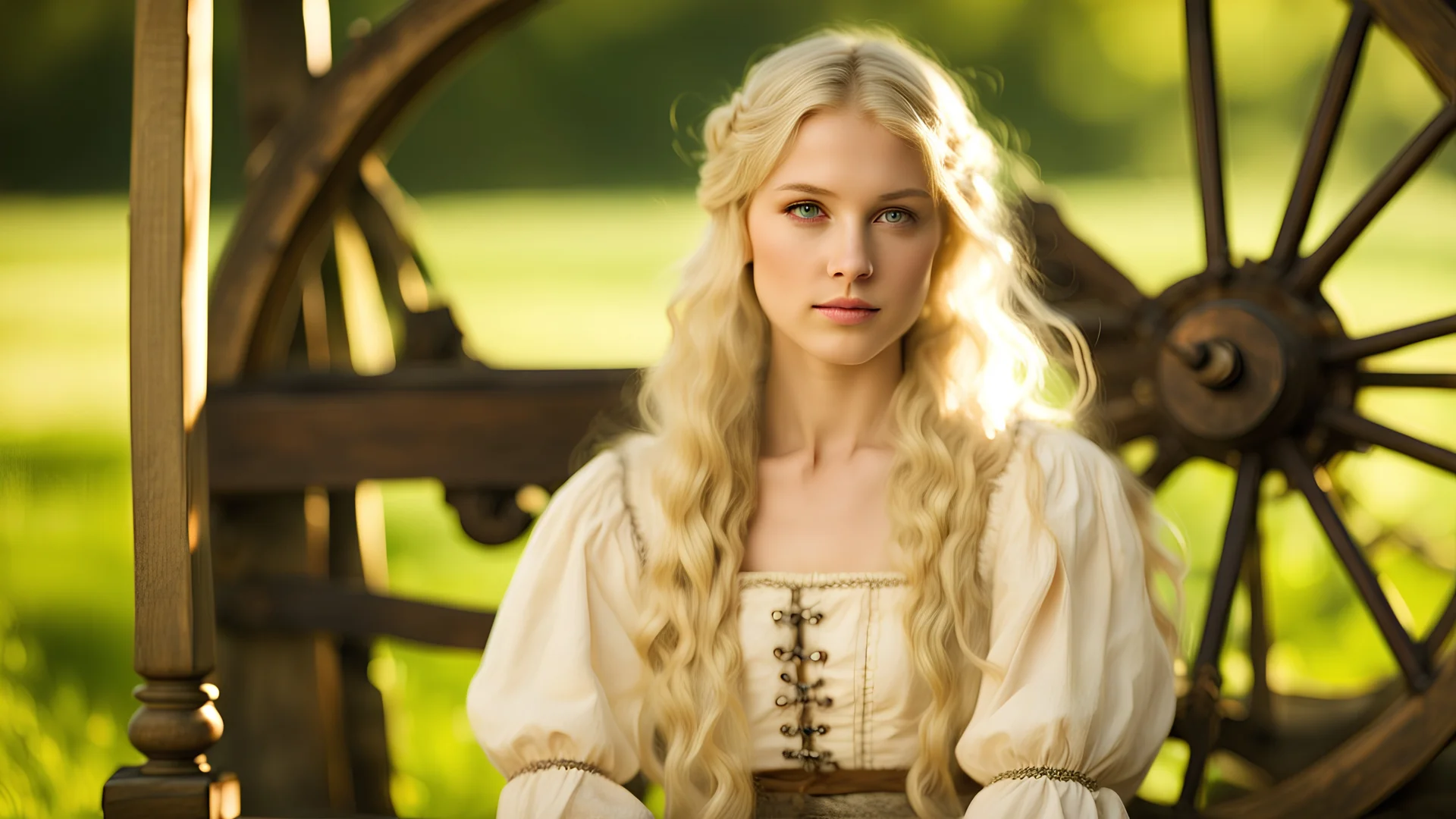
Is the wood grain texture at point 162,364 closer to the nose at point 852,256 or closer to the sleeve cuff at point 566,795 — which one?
the sleeve cuff at point 566,795

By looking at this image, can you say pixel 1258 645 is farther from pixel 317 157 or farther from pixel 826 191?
pixel 317 157

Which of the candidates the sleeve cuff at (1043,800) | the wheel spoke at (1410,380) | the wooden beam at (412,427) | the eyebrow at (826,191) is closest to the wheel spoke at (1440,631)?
the wheel spoke at (1410,380)

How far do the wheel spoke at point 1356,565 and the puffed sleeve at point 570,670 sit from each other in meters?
1.14

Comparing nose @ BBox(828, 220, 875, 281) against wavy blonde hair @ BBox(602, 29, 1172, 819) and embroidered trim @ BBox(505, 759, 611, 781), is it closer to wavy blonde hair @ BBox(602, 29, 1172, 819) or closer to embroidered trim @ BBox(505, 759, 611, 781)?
wavy blonde hair @ BBox(602, 29, 1172, 819)

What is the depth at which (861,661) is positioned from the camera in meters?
1.73

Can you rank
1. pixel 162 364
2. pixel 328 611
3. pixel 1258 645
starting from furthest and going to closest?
1. pixel 1258 645
2. pixel 328 611
3. pixel 162 364

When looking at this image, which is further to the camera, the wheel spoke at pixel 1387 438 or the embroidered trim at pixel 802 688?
the wheel spoke at pixel 1387 438

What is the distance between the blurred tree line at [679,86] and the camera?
4.56m

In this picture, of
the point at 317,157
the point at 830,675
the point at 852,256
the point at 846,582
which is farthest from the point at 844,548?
the point at 317,157

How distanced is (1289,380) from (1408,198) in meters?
2.89

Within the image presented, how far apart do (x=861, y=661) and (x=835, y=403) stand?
0.34 meters

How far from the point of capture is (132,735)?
180 cm

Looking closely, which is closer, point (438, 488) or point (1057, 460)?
point (1057, 460)

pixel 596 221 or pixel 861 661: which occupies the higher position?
pixel 596 221
